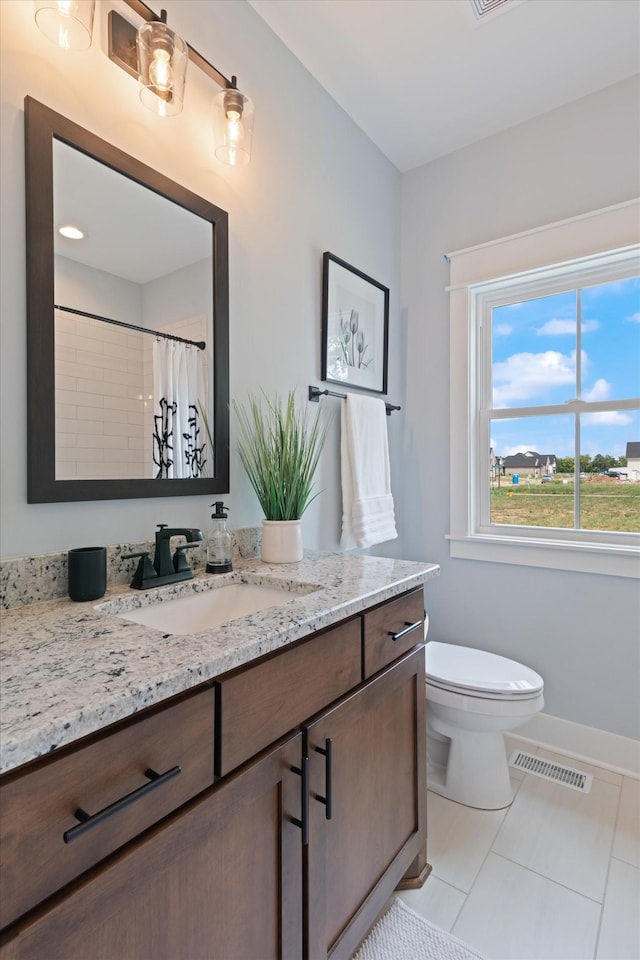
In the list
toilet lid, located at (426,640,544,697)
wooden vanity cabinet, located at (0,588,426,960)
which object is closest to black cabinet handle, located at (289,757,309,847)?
wooden vanity cabinet, located at (0,588,426,960)

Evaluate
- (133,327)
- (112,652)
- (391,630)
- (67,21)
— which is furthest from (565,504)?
(67,21)

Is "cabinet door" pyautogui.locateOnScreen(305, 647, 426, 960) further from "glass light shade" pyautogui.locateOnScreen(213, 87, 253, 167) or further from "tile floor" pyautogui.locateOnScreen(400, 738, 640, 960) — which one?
"glass light shade" pyautogui.locateOnScreen(213, 87, 253, 167)

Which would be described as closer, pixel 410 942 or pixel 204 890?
pixel 204 890

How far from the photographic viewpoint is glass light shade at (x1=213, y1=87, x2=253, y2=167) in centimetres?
133

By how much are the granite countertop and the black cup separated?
0.02 m

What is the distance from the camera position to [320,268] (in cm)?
184

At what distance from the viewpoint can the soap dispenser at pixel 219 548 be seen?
4.14ft

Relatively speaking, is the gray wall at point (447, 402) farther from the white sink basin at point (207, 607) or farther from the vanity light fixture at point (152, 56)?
the vanity light fixture at point (152, 56)

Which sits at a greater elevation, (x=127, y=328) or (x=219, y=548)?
(x=127, y=328)

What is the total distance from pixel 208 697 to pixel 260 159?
1632 mm

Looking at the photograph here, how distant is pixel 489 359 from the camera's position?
2262mm

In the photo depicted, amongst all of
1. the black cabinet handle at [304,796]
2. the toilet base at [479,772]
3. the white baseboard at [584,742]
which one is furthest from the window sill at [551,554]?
the black cabinet handle at [304,796]

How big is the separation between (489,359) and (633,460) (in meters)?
0.76

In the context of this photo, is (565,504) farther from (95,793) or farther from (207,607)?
(95,793)
